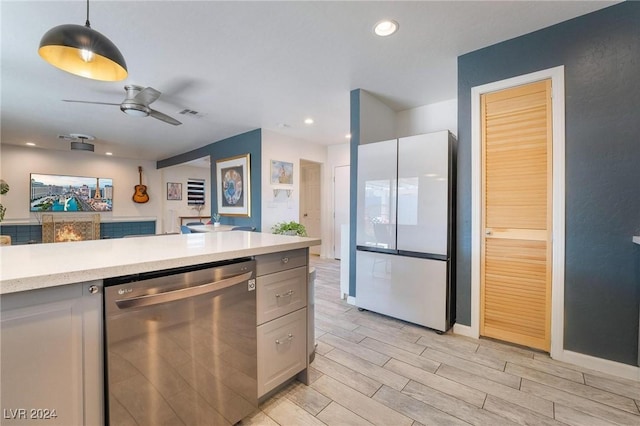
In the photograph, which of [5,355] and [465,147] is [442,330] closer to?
[465,147]

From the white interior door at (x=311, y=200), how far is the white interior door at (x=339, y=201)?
0.68 m

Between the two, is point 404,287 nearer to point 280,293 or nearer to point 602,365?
point 602,365

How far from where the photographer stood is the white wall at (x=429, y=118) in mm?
3320

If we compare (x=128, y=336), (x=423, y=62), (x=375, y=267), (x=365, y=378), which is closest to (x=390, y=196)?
(x=375, y=267)

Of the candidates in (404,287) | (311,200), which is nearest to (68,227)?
(311,200)

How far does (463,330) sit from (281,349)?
68.1 inches

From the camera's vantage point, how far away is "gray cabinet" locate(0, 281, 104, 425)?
2.45ft

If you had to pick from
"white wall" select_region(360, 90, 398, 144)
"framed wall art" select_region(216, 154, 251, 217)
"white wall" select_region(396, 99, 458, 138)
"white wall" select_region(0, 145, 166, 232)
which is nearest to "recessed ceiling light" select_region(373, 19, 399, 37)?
"white wall" select_region(360, 90, 398, 144)

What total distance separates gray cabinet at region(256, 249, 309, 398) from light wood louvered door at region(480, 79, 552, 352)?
5.35 feet

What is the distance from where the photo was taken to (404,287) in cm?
258

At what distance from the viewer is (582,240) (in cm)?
190

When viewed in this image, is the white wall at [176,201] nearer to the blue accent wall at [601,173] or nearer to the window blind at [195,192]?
the window blind at [195,192]

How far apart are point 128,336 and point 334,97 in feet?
10.2

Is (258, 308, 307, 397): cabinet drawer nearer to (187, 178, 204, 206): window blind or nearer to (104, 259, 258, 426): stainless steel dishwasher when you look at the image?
(104, 259, 258, 426): stainless steel dishwasher
